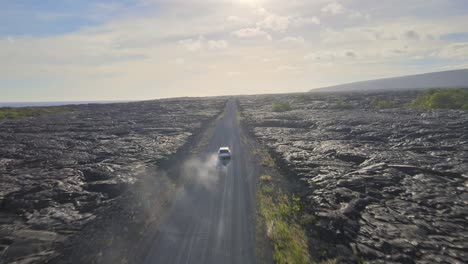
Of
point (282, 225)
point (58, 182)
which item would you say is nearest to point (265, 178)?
point (282, 225)

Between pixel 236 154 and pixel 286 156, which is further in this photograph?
pixel 236 154

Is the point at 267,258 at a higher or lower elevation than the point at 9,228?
lower

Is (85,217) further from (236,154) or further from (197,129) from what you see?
(197,129)

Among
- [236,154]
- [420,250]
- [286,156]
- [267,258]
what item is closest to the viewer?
[420,250]

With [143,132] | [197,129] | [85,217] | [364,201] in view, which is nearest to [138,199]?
[85,217]

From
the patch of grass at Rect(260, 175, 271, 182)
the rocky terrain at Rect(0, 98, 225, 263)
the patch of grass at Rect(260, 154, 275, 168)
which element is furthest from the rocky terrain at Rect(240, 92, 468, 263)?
the rocky terrain at Rect(0, 98, 225, 263)

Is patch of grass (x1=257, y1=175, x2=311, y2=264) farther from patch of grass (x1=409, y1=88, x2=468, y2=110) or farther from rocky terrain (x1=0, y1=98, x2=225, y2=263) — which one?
patch of grass (x1=409, y1=88, x2=468, y2=110)

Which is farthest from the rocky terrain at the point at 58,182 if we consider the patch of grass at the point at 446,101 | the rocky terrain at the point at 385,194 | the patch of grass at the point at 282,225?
the patch of grass at the point at 446,101
